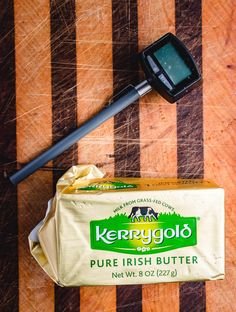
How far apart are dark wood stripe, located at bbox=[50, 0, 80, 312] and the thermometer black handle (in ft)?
0.09

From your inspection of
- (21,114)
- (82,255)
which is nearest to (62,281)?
(82,255)

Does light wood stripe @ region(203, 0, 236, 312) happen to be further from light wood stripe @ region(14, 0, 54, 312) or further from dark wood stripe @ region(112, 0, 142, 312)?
light wood stripe @ region(14, 0, 54, 312)

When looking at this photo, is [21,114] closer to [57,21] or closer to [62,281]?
[57,21]

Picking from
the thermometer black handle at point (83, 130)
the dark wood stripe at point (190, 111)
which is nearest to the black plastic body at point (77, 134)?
the thermometer black handle at point (83, 130)

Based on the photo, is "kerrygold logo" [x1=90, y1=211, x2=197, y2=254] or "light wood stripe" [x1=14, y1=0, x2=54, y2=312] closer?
"kerrygold logo" [x1=90, y1=211, x2=197, y2=254]

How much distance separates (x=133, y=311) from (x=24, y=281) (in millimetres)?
228

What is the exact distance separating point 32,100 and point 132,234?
1.06 feet

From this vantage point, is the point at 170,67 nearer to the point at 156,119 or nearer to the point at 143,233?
the point at 156,119

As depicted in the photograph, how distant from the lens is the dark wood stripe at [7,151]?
0.76m

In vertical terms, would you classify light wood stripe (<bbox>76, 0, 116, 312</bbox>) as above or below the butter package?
above

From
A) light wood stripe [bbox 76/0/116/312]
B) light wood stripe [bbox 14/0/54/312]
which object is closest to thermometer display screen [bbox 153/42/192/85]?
light wood stripe [bbox 76/0/116/312]

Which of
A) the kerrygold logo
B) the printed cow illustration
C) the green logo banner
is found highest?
the green logo banner

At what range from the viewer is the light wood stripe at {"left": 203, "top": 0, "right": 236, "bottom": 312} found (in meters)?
0.77

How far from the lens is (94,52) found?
0.77 metres
